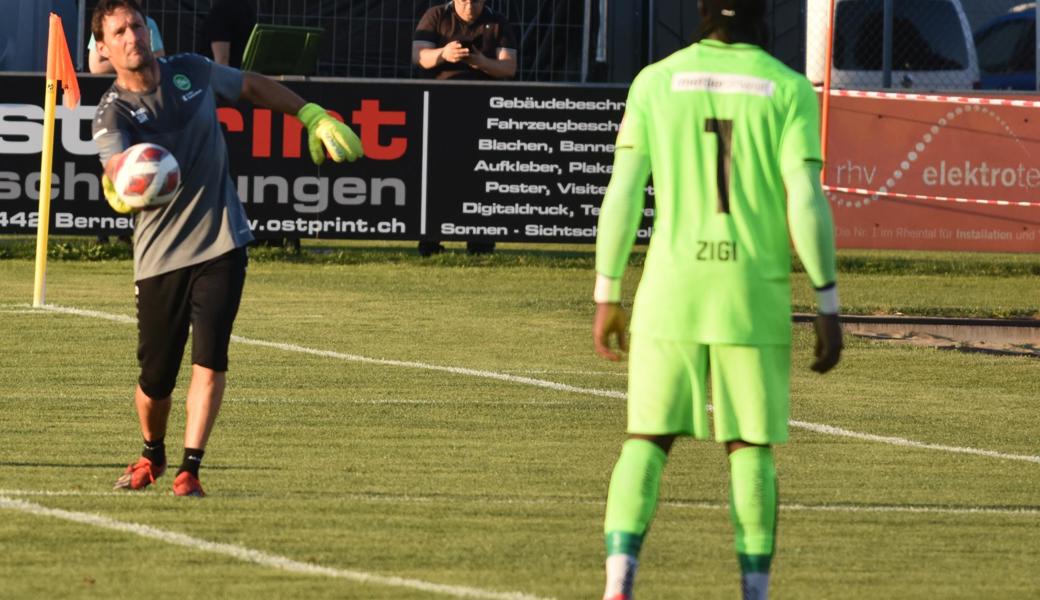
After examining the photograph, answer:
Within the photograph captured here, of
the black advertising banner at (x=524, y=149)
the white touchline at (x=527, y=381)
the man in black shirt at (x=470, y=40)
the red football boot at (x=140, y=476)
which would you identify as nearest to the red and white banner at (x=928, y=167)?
→ the black advertising banner at (x=524, y=149)

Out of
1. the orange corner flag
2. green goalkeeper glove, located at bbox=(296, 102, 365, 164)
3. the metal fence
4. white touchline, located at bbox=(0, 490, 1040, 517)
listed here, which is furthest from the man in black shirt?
white touchline, located at bbox=(0, 490, 1040, 517)

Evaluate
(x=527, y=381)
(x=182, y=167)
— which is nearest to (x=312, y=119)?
(x=182, y=167)

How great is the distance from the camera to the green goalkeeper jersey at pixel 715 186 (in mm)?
6426

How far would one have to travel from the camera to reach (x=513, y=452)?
33.4ft

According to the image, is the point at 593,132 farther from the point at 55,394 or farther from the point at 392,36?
the point at 55,394

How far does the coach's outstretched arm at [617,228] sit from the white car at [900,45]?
15021 millimetres

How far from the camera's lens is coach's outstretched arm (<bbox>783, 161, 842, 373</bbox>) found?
21.0 feet

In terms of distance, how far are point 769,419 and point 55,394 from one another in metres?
6.30

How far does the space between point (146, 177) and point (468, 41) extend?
11.5m

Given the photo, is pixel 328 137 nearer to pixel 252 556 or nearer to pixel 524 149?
pixel 252 556

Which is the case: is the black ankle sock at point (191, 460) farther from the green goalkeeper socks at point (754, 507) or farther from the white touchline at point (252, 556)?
the green goalkeeper socks at point (754, 507)

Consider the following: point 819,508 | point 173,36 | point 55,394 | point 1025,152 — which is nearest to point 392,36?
point 173,36

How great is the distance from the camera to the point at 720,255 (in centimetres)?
644

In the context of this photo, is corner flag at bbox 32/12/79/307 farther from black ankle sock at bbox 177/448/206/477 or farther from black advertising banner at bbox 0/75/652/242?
black ankle sock at bbox 177/448/206/477
